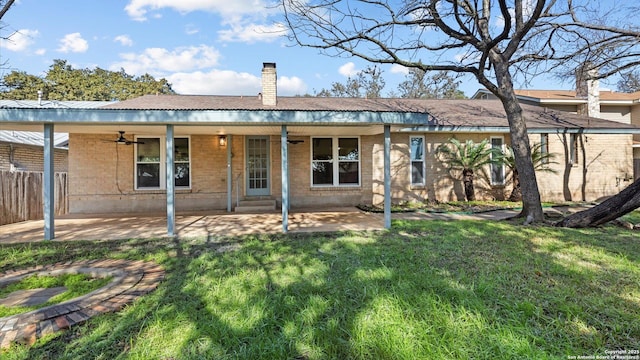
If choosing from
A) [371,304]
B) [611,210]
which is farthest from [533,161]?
[371,304]

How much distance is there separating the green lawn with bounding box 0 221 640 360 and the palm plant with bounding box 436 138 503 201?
18.2ft

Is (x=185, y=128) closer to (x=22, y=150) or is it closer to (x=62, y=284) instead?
(x=62, y=284)

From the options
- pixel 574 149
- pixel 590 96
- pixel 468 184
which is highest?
pixel 590 96

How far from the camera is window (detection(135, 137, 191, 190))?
10109mm

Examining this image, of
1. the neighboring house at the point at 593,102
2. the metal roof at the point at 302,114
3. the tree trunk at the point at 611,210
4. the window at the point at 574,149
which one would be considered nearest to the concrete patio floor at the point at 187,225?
the metal roof at the point at 302,114

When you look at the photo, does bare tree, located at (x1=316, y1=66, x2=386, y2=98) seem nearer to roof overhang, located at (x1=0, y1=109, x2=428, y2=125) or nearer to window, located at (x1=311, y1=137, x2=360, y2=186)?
window, located at (x1=311, y1=137, x2=360, y2=186)

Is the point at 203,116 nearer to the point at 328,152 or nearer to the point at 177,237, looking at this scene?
the point at 177,237

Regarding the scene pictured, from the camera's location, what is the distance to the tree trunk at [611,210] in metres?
6.30

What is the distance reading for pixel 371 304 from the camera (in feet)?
9.97

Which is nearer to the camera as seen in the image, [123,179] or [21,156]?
[123,179]

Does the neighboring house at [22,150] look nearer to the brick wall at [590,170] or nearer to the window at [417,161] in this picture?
the window at [417,161]

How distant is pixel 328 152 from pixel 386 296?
8.02m

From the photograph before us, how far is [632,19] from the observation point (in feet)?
28.2

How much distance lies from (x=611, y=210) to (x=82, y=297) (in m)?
9.37
